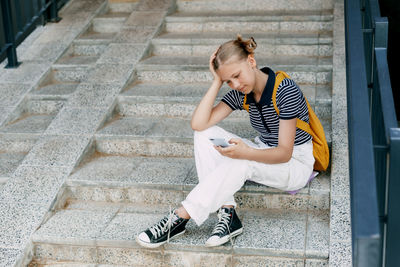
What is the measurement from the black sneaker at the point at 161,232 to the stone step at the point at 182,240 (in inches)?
2.8

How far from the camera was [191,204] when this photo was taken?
10.9ft

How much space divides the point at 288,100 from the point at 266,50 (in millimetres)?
2473

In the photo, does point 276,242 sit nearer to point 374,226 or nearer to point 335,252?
point 335,252

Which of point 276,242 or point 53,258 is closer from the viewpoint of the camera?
point 276,242

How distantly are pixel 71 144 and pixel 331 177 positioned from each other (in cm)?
212

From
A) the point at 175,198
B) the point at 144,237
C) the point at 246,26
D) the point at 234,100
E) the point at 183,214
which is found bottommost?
the point at 175,198

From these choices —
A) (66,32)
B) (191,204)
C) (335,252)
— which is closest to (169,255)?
(191,204)

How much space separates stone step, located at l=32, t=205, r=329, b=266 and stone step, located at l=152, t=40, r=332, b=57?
2.29 m

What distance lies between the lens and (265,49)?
18.7ft

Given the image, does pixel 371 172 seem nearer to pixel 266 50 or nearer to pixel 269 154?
pixel 269 154

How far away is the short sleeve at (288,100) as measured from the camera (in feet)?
10.8


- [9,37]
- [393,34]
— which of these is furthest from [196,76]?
[393,34]

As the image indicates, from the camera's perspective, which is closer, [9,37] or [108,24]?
[9,37]

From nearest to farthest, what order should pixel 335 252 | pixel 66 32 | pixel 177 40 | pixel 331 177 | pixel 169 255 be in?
pixel 335 252 < pixel 169 255 < pixel 331 177 < pixel 177 40 < pixel 66 32
